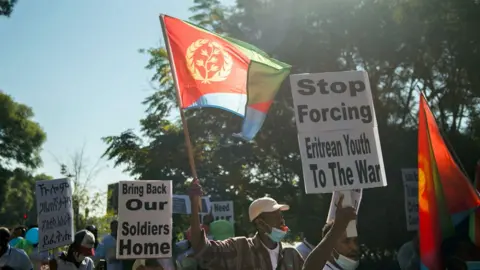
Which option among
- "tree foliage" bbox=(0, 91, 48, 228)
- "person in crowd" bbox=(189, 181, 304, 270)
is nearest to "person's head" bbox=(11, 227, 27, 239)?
"person in crowd" bbox=(189, 181, 304, 270)

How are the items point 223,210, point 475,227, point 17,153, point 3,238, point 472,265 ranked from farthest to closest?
point 17,153, point 223,210, point 3,238, point 475,227, point 472,265

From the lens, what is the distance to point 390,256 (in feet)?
62.5

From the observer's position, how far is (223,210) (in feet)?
55.1

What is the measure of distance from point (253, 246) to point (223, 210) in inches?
476

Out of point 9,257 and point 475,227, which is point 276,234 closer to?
point 475,227

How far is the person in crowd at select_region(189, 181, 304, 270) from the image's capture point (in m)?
4.62

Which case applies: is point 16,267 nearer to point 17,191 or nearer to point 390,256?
point 390,256

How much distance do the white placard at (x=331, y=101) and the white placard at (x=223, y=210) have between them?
1203cm

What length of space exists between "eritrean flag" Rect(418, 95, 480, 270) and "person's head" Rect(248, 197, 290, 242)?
1576 mm

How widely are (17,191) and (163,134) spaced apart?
3483 centimetres

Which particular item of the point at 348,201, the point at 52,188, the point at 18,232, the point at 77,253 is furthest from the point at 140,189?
the point at 18,232

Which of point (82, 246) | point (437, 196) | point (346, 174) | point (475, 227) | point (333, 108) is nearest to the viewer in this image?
point (346, 174)

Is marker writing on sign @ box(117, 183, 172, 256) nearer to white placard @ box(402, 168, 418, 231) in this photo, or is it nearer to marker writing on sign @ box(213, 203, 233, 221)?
white placard @ box(402, 168, 418, 231)

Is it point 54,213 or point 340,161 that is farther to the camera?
point 54,213
